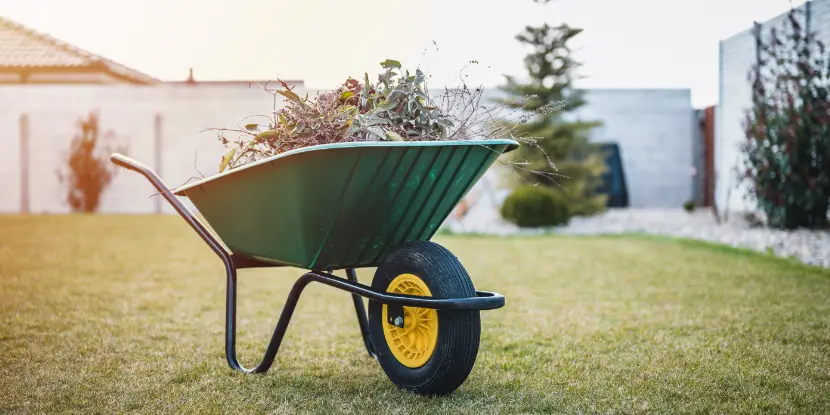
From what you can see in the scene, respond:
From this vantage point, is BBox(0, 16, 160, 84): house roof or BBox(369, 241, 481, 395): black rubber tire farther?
BBox(0, 16, 160, 84): house roof

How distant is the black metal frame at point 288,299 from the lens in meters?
2.06

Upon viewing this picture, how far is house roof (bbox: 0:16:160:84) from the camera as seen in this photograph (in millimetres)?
14445

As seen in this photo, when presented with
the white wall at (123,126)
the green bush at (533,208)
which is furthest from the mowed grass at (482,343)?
the white wall at (123,126)

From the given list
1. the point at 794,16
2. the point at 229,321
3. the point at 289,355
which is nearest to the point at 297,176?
the point at 229,321

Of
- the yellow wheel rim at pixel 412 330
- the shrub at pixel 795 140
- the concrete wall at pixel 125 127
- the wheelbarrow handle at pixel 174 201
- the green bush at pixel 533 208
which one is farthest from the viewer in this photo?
the concrete wall at pixel 125 127

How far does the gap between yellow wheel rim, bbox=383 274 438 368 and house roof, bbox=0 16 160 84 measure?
546 inches

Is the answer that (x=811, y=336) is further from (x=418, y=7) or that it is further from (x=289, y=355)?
(x=418, y=7)

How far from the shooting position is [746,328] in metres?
3.36

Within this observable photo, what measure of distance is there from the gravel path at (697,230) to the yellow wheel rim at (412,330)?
4196 mm

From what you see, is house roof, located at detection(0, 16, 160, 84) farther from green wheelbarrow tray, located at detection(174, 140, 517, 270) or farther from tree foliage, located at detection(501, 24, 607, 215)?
green wheelbarrow tray, located at detection(174, 140, 517, 270)

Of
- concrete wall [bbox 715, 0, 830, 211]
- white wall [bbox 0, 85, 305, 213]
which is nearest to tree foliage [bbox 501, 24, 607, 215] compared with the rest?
concrete wall [bbox 715, 0, 830, 211]

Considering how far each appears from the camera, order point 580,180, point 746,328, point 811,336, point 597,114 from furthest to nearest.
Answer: point 597,114
point 580,180
point 746,328
point 811,336

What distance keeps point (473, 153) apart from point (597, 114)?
13.0 metres

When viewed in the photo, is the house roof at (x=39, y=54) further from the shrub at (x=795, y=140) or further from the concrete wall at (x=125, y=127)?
the shrub at (x=795, y=140)
